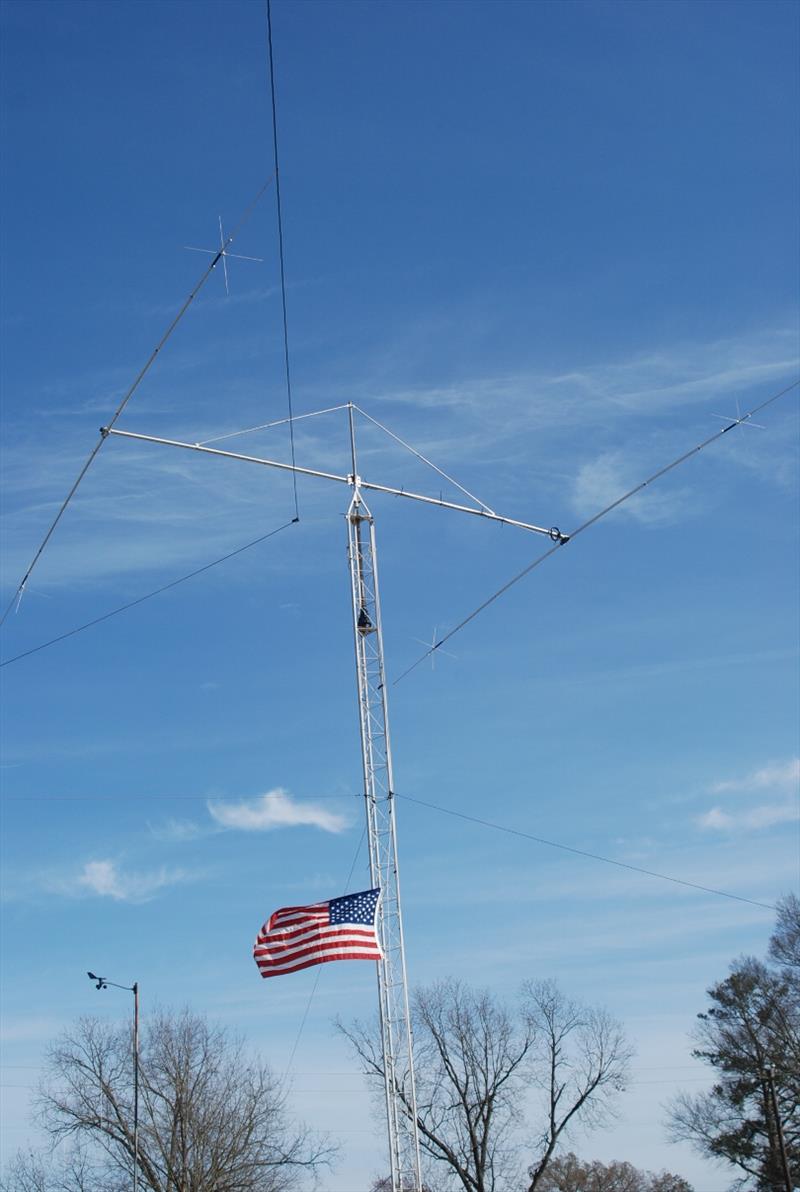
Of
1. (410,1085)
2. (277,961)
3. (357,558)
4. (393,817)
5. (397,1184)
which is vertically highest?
(357,558)

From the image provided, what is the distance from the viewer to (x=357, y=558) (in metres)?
26.9

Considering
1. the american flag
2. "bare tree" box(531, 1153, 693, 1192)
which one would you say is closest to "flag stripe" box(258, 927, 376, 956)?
the american flag

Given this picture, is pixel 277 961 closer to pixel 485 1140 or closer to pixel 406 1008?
pixel 406 1008

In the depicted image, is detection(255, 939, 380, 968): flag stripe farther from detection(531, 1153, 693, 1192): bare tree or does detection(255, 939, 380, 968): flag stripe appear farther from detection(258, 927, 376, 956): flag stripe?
detection(531, 1153, 693, 1192): bare tree

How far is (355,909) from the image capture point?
75.0 feet

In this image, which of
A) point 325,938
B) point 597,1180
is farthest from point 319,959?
point 597,1180

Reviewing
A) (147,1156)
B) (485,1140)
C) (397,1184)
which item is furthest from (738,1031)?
(397,1184)

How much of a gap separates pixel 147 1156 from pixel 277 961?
1139 inches

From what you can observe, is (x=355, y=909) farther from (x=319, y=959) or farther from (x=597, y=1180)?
(x=597, y=1180)

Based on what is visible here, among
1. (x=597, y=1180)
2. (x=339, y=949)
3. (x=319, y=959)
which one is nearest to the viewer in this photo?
(x=339, y=949)

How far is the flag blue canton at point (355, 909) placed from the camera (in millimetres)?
22812

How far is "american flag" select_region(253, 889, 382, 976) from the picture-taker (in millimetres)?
22703

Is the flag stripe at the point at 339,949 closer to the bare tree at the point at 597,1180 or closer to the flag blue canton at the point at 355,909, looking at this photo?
the flag blue canton at the point at 355,909

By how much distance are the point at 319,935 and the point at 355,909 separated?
832mm
